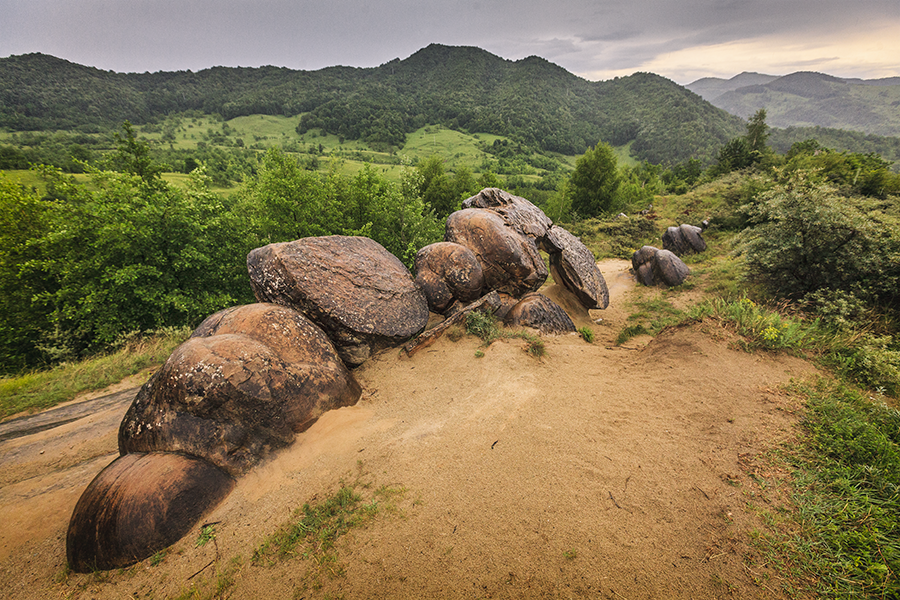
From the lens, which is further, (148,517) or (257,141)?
(257,141)

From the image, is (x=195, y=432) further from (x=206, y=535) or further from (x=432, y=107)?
(x=432, y=107)

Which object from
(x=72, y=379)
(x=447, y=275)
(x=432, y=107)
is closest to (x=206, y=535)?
(x=447, y=275)

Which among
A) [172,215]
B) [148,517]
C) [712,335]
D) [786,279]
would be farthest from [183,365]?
[786,279]

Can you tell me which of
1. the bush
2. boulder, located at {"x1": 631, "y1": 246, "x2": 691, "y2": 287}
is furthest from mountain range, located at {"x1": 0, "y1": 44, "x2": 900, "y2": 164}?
the bush

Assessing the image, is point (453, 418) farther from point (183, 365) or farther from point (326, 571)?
point (183, 365)

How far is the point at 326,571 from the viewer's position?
4129 mm

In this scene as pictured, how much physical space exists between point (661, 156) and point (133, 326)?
5487 inches

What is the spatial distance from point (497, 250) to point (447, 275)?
7.36 ft

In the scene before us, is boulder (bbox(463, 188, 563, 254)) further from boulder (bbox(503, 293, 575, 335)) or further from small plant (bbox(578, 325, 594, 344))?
small plant (bbox(578, 325, 594, 344))

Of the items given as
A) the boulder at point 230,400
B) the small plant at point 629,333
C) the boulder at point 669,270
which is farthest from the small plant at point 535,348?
the boulder at point 669,270

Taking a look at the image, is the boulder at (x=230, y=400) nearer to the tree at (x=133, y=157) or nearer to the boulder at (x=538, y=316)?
the boulder at (x=538, y=316)

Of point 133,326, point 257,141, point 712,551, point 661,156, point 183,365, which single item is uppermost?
point 257,141

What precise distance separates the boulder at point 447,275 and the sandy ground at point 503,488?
3.40 meters

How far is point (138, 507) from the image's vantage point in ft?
15.2
